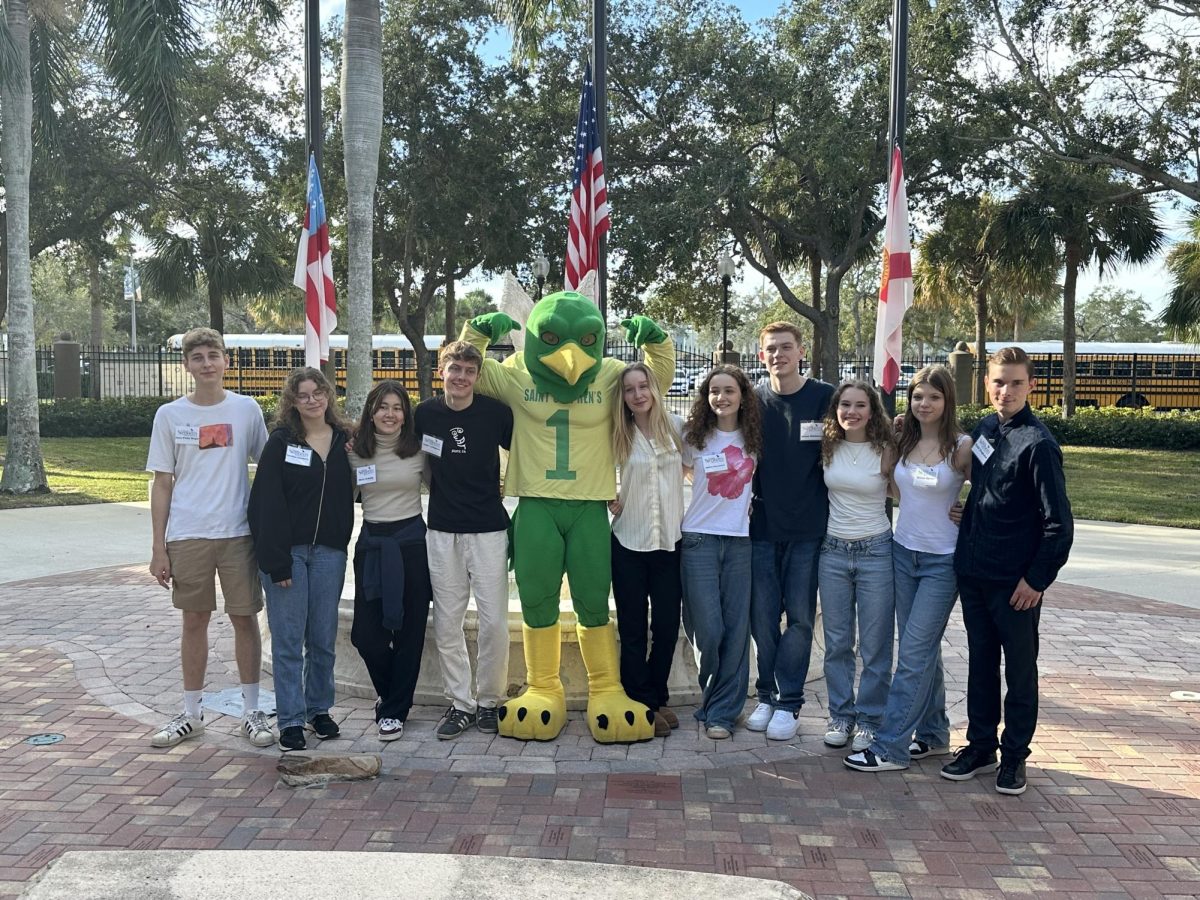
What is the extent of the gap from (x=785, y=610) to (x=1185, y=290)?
59.4 feet

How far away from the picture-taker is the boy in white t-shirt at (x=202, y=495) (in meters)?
4.38

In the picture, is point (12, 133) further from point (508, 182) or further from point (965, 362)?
point (965, 362)

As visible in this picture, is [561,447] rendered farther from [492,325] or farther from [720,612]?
[720,612]

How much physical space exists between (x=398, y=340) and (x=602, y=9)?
2313cm

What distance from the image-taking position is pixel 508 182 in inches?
733

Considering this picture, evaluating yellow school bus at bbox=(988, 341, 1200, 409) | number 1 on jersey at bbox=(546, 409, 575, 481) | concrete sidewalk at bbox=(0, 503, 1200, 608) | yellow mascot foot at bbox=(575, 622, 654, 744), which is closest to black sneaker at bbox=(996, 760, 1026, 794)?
yellow mascot foot at bbox=(575, 622, 654, 744)

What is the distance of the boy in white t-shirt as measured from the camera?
4.38 metres

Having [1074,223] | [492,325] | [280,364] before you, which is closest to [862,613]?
[492,325]

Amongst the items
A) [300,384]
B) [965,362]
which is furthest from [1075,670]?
[965,362]

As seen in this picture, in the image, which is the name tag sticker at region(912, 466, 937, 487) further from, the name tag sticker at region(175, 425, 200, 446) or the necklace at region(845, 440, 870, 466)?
the name tag sticker at region(175, 425, 200, 446)

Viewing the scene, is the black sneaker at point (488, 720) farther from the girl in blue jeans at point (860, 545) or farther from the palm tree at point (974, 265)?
the palm tree at point (974, 265)

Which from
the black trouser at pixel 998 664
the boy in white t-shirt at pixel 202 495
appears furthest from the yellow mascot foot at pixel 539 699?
the black trouser at pixel 998 664

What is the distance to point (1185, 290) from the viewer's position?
19.2 metres

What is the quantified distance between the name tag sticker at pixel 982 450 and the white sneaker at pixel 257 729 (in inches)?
131
